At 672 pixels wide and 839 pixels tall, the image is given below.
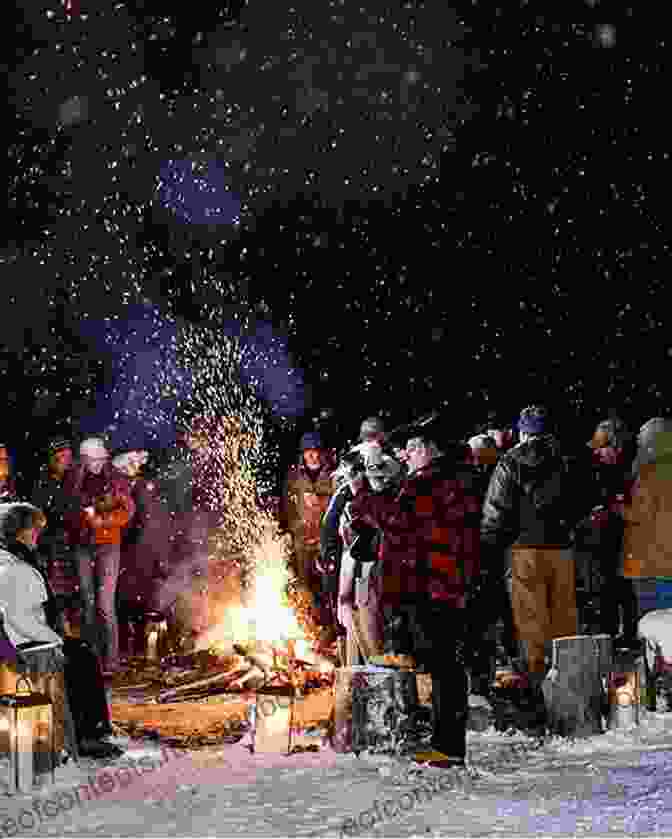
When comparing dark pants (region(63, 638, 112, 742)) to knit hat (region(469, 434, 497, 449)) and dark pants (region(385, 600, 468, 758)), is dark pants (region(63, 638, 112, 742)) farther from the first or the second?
knit hat (region(469, 434, 497, 449))

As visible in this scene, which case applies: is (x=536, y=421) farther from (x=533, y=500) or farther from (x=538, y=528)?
(x=538, y=528)

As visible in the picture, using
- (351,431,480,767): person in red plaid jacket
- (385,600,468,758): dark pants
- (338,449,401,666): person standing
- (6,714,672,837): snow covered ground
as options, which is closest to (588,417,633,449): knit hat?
(338,449,401,666): person standing

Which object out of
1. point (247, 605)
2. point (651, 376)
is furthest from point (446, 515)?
point (651, 376)

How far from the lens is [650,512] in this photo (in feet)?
28.6

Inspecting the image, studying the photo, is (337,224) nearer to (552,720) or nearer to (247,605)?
(247,605)

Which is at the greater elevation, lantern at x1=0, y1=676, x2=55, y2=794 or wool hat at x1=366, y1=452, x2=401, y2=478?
wool hat at x1=366, y1=452, x2=401, y2=478

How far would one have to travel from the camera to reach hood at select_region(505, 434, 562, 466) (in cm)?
815

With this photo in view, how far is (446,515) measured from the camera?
22.1 ft

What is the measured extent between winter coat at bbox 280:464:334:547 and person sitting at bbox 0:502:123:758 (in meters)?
5.20

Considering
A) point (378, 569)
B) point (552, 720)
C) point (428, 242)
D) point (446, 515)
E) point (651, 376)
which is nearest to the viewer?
point (446, 515)

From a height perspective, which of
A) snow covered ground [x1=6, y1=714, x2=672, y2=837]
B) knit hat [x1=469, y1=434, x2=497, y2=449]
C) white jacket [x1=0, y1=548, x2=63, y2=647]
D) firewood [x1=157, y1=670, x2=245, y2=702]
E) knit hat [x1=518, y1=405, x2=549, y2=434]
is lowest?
snow covered ground [x1=6, y1=714, x2=672, y2=837]

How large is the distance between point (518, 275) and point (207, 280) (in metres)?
6.67

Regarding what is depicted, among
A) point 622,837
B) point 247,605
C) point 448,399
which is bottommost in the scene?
point 622,837

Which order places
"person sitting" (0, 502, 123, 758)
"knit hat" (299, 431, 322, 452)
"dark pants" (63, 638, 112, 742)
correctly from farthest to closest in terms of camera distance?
"knit hat" (299, 431, 322, 452) → "dark pants" (63, 638, 112, 742) → "person sitting" (0, 502, 123, 758)
